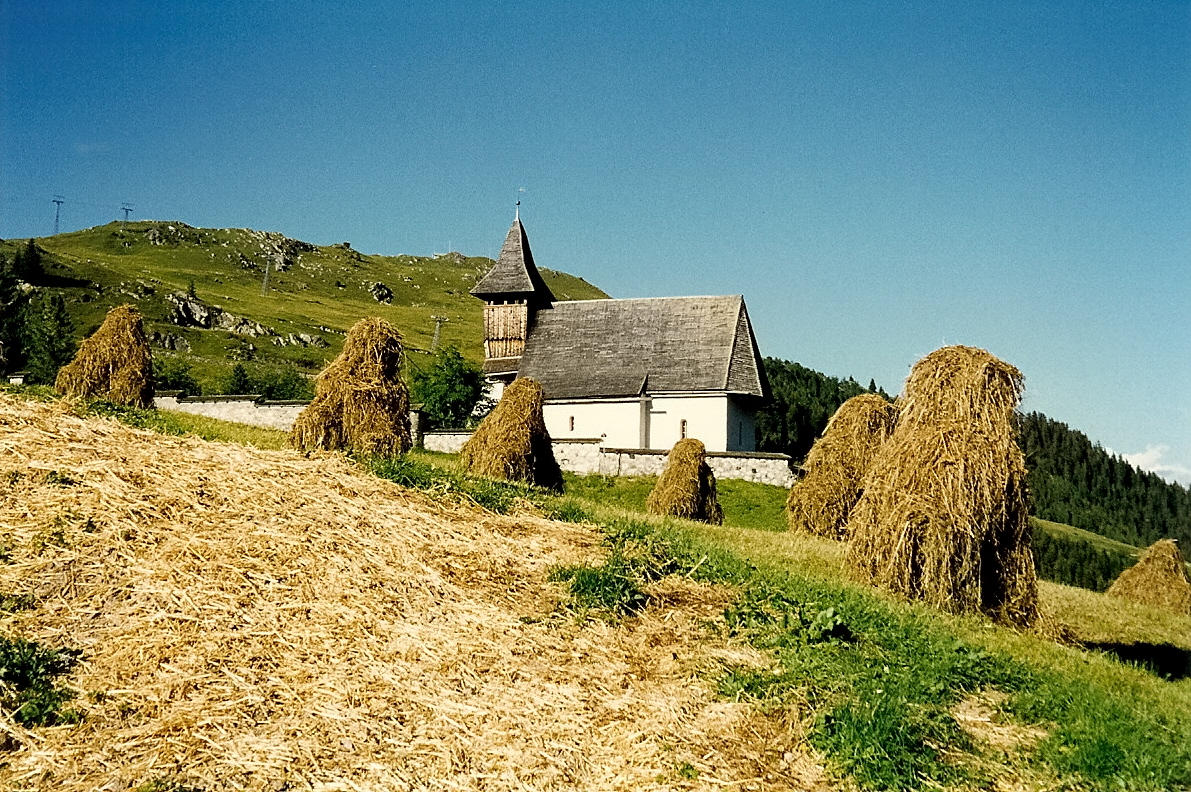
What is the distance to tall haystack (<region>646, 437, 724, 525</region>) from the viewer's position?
24.3 metres

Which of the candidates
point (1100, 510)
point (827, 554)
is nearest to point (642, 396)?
point (827, 554)

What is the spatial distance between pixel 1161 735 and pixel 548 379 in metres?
42.2

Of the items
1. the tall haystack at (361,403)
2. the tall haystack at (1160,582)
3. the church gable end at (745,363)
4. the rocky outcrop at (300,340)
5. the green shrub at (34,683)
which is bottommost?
the tall haystack at (1160,582)

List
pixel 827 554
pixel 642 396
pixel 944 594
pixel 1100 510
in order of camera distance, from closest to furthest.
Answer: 1. pixel 944 594
2. pixel 827 554
3. pixel 642 396
4. pixel 1100 510

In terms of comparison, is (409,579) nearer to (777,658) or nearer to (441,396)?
(777,658)

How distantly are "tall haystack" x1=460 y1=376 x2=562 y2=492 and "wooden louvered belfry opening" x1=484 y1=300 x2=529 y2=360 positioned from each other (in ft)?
99.3

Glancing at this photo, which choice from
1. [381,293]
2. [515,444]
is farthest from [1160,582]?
[381,293]

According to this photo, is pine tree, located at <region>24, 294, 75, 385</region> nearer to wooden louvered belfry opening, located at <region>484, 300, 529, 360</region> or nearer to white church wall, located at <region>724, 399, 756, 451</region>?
wooden louvered belfry opening, located at <region>484, 300, 529, 360</region>

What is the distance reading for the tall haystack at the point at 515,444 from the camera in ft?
66.4

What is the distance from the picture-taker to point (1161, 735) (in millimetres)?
7008

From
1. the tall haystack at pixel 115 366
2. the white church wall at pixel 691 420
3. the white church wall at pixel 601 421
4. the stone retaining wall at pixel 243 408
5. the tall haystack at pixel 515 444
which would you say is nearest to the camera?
the tall haystack at pixel 515 444

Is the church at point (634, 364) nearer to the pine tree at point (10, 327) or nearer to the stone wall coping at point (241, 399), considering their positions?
the stone wall coping at point (241, 399)

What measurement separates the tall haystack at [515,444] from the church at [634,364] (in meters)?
22.2

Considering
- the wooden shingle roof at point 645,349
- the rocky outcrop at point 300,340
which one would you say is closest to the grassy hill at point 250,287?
the rocky outcrop at point 300,340
